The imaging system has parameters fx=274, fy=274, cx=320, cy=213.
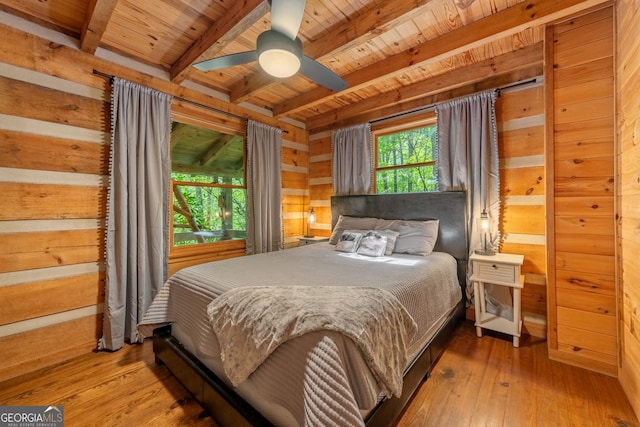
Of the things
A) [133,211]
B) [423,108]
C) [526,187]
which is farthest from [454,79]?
[133,211]

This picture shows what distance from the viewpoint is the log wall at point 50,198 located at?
1.97 metres

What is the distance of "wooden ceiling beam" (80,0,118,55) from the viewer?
1.76 metres

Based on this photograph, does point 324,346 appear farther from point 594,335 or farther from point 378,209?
point 378,209

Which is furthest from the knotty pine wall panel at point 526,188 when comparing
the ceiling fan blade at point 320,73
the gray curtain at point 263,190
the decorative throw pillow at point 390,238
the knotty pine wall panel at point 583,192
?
the gray curtain at point 263,190

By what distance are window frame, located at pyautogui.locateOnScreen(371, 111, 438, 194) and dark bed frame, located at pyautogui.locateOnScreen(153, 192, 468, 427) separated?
407mm

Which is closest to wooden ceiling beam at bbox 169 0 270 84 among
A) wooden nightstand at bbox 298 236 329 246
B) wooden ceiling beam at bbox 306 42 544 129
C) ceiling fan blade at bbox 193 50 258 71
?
ceiling fan blade at bbox 193 50 258 71

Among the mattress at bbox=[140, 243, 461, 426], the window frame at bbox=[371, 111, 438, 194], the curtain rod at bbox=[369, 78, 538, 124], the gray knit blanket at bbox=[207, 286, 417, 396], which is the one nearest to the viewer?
the mattress at bbox=[140, 243, 461, 426]

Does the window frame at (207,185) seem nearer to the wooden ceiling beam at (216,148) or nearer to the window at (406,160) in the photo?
the wooden ceiling beam at (216,148)

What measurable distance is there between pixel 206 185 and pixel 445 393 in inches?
117

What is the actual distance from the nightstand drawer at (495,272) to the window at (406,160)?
982 mm

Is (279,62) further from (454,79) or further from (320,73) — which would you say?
(454,79)

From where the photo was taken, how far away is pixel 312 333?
1.10 metres

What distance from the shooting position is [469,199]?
274 cm

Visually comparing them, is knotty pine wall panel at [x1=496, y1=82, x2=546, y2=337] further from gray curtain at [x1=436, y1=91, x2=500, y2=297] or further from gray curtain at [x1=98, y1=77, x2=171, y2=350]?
gray curtain at [x1=98, y1=77, x2=171, y2=350]
